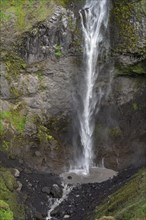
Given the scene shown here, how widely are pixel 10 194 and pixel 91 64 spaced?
8.12m

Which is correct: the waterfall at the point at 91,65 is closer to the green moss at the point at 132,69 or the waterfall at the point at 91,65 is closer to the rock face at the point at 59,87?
the rock face at the point at 59,87

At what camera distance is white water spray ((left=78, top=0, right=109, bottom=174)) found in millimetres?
22438

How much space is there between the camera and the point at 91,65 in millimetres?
22875

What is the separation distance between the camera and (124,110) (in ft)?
77.5

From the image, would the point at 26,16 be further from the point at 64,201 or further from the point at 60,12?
the point at 64,201

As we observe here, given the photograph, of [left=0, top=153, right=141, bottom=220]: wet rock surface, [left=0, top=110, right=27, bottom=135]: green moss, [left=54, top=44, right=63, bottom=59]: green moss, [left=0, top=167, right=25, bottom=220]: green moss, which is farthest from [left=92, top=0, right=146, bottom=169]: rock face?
[left=0, top=167, right=25, bottom=220]: green moss

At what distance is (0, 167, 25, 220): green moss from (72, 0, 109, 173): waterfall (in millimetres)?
4525

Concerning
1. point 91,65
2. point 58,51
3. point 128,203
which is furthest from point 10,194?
point 91,65

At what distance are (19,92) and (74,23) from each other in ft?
14.9

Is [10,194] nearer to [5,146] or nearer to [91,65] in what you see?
[5,146]

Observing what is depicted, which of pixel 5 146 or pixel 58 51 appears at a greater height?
pixel 58 51

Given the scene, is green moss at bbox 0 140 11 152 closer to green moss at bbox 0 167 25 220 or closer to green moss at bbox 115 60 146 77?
green moss at bbox 0 167 25 220

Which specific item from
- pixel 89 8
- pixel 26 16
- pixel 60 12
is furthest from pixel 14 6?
pixel 89 8

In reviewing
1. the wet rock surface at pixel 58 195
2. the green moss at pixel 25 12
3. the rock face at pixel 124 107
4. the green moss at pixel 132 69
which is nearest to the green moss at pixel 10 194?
the wet rock surface at pixel 58 195
